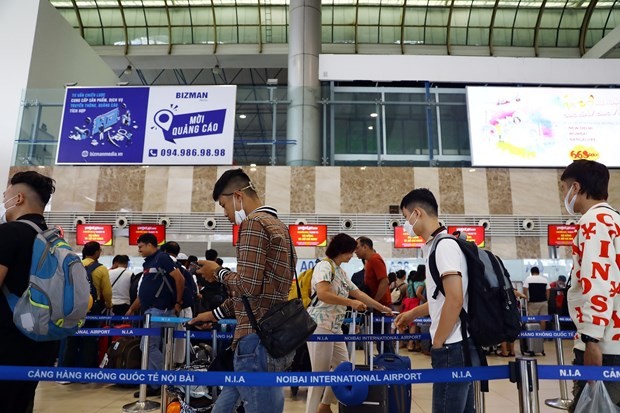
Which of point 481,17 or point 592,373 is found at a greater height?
point 481,17

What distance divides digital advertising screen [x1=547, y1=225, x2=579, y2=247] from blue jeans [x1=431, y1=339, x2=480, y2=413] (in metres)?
10.2

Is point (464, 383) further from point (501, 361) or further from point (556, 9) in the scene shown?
point (556, 9)

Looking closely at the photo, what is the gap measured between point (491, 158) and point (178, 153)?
8.35m

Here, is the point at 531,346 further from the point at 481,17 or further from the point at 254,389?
the point at 481,17

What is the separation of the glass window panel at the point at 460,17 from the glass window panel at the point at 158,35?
11.9 metres

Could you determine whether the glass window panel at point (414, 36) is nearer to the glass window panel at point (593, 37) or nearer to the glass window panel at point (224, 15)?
the glass window panel at point (593, 37)

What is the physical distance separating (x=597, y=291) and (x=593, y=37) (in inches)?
820

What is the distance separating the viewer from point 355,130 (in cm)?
1296

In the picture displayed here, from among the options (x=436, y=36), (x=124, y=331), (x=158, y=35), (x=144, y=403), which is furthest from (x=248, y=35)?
(x=124, y=331)

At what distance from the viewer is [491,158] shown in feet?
39.9

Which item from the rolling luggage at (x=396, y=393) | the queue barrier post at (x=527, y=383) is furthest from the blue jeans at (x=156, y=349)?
the queue barrier post at (x=527, y=383)

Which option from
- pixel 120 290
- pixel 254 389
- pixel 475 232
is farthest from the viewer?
pixel 475 232

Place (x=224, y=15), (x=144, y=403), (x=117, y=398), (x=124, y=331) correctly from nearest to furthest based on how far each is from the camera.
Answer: (x=124, y=331) < (x=144, y=403) < (x=117, y=398) < (x=224, y=15)

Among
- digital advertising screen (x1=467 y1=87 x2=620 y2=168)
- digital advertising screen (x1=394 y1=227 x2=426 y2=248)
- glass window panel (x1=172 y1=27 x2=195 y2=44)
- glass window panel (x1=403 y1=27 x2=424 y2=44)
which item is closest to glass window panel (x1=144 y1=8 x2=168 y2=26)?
glass window panel (x1=172 y1=27 x2=195 y2=44)
